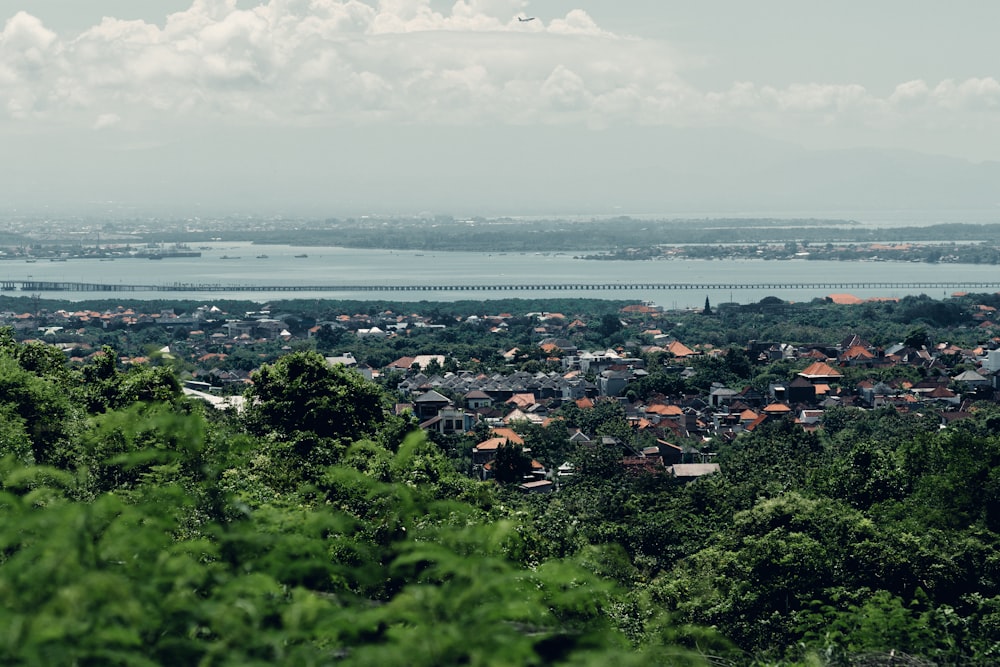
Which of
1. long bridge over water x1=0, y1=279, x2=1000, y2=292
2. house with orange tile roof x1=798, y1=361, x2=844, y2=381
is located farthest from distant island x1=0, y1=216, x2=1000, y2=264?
house with orange tile roof x1=798, y1=361, x2=844, y2=381

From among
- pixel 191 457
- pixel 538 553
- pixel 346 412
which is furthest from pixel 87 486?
pixel 346 412

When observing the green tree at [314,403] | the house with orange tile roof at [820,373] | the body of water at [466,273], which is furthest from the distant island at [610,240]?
the green tree at [314,403]

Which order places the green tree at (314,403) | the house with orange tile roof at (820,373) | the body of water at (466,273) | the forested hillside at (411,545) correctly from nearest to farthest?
the forested hillside at (411,545), the green tree at (314,403), the house with orange tile roof at (820,373), the body of water at (466,273)

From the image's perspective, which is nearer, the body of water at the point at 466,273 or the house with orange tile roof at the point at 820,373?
the house with orange tile roof at the point at 820,373

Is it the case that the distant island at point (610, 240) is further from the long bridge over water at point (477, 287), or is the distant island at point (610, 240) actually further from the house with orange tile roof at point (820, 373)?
the house with orange tile roof at point (820, 373)

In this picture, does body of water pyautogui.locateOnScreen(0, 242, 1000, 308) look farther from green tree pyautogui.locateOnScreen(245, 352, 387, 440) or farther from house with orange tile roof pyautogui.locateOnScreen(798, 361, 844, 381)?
green tree pyautogui.locateOnScreen(245, 352, 387, 440)

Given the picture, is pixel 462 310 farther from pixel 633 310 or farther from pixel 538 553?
pixel 538 553
